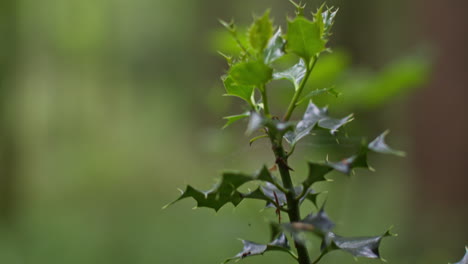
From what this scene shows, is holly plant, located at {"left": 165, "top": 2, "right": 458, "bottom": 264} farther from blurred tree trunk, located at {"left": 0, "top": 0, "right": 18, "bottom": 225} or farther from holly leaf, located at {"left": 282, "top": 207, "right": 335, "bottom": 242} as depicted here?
blurred tree trunk, located at {"left": 0, "top": 0, "right": 18, "bottom": 225}

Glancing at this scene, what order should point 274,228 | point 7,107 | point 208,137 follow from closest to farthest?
point 274,228
point 208,137
point 7,107

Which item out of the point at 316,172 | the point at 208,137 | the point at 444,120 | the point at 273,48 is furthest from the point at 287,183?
the point at 444,120

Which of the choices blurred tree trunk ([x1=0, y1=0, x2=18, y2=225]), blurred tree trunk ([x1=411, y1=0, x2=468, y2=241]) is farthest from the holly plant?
blurred tree trunk ([x1=0, y1=0, x2=18, y2=225])

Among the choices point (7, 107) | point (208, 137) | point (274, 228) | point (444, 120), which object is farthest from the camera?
point (7, 107)

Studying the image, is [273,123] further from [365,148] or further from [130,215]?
[130,215]

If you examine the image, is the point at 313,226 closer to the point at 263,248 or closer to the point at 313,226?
the point at 313,226

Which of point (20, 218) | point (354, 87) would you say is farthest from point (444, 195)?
point (20, 218)
